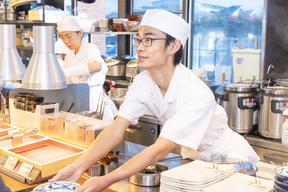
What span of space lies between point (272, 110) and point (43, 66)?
68.1 inches

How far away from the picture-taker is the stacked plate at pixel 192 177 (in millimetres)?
1359

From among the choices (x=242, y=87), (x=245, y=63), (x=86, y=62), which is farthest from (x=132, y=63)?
(x=242, y=87)

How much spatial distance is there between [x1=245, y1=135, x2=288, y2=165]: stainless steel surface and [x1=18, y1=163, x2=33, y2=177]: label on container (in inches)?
67.0

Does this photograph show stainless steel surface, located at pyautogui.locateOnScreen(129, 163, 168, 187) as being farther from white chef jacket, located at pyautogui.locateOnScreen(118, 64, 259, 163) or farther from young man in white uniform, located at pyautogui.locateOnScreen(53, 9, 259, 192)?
white chef jacket, located at pyautogui.locateOnScreen(118, 64, 259, 163)

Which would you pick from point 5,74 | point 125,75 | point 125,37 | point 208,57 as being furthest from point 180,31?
point 125,37

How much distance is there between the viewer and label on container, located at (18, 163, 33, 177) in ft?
5.87

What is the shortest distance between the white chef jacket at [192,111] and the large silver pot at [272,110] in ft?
2.29

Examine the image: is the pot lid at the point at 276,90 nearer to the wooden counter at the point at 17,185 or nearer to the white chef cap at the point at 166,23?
the white chef cap at the point at 166,23

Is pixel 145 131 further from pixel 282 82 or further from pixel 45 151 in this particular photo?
pixel 45 151

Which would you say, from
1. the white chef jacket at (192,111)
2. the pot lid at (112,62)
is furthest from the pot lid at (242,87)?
the pot lid at (112,62)

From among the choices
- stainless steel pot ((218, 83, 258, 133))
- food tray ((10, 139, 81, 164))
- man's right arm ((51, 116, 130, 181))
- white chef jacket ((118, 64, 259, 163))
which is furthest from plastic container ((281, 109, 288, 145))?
food tray ((10, 139, 81, 164))

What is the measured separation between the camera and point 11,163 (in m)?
1.90

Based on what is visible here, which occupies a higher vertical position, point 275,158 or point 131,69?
point 131,69

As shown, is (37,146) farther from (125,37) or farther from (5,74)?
(125,37)
